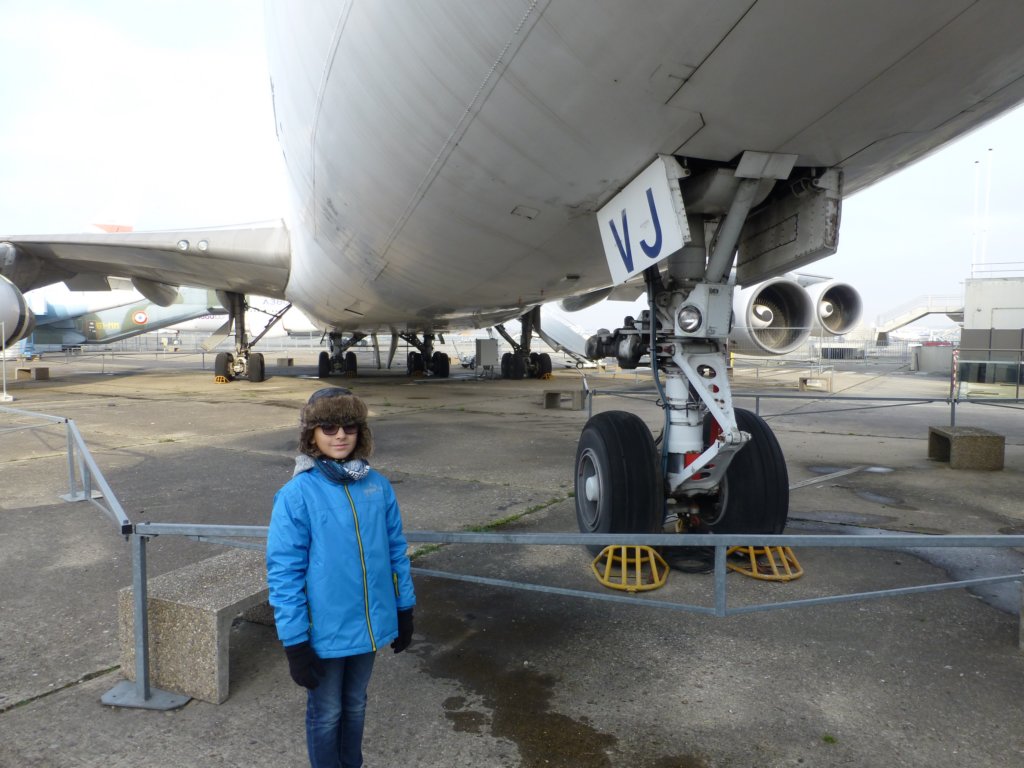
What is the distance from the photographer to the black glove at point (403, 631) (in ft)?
6.26

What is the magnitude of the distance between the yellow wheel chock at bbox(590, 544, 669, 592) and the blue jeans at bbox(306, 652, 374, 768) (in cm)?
179

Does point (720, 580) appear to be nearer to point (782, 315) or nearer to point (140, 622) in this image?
point (140, 622)

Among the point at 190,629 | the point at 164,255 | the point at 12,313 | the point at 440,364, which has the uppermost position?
the point at 164,255

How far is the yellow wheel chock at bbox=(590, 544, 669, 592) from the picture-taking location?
Result: 3442 mm

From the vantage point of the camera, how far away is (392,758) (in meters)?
2.07

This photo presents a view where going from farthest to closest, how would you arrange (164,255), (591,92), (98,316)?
(98,316) < (164,255) < (591,92)

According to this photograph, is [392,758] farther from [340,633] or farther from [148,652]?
[148,652]

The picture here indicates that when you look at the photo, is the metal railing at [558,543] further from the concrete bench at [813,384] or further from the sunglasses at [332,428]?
the concrete bench at [813,384]

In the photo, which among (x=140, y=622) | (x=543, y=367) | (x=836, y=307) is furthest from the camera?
(x=543, y=367)

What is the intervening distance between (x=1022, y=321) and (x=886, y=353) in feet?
81.7

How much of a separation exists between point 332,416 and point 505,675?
135 cm

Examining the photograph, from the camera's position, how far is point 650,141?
115 inches

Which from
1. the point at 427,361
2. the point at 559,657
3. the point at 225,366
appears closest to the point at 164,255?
the point at 225,366

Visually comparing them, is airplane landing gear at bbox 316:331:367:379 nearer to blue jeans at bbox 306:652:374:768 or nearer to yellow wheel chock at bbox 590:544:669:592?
yellow wheel chock at bbox 590:544:669:592
